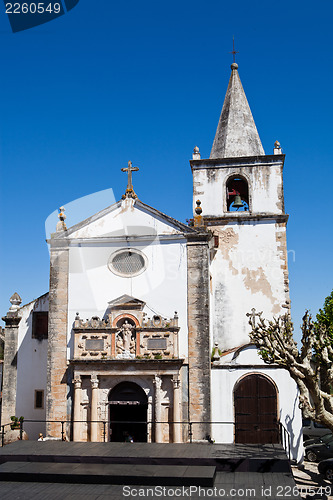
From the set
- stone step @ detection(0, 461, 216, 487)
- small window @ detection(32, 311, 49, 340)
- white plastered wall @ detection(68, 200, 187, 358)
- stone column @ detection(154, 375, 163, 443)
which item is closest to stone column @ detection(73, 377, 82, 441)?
Result: white plastered wall @ detection(68, 200, 187, 358)

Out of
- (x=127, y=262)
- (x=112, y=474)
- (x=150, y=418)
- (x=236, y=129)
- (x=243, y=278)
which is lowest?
(x=112, y=474)

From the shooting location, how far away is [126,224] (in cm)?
2511

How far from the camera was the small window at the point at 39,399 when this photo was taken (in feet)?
86.4

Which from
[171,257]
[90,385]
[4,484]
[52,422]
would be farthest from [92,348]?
[4,484]

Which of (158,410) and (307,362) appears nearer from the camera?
(307,362)

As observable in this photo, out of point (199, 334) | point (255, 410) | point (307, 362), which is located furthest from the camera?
point (255, 410)

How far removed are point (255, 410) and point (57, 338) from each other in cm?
870

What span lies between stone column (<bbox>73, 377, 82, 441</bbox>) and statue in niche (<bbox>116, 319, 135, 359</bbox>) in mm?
1956

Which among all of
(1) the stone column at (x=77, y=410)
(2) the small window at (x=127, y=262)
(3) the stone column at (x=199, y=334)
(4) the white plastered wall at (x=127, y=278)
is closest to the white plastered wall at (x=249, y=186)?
(4) the white plastered wall at (x=127, y=278)

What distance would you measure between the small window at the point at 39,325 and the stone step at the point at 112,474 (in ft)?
31.5

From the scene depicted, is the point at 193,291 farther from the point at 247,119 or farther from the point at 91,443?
the point at 247,119

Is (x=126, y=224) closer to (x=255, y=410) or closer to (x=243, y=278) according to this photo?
(x=243, y=278)

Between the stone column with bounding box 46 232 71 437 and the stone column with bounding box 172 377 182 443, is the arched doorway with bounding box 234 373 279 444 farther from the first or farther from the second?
the stone column with bounding box 46 232 71 437

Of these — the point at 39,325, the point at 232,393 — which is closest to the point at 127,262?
the point at 39,325
